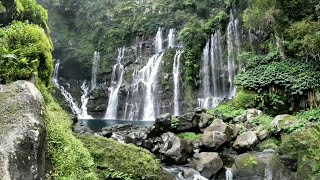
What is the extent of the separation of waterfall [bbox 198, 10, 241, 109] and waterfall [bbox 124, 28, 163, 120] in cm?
488

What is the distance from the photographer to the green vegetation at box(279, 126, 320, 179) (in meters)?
6.71

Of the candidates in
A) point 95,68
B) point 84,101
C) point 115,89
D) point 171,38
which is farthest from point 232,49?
point 95,68

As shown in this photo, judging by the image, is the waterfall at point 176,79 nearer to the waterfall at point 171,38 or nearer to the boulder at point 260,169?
the waterfall at point 171,38

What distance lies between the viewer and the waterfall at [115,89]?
29156 millimetres

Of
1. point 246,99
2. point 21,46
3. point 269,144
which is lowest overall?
point 269,144

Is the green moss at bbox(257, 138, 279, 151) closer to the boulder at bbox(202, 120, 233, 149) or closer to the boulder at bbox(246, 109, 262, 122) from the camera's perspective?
the boulder at bbox(202, 120, 233, 149)

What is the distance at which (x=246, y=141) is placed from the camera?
35.1 feet

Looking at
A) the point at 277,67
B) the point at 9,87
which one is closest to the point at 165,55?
the point at 277,67

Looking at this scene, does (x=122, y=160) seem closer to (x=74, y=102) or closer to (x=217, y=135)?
(x=217, y=135)

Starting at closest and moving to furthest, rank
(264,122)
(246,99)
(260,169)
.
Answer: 1. (260,169)
2. (264,122)
3. (246,99)

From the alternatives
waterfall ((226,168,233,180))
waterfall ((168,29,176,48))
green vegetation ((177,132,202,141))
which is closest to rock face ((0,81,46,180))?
waterfall ((226,168,233,180))

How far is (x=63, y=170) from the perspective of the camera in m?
4.23

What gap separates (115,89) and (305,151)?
80.1ft

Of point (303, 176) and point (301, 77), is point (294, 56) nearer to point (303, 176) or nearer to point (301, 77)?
point (301, 77)
